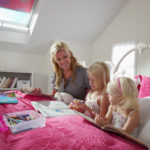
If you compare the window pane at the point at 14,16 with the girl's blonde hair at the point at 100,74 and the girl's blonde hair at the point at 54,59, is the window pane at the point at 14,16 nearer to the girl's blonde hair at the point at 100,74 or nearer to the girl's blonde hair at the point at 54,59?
the girl's blonde hair at the point at 54,59

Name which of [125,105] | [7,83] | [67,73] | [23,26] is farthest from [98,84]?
[23,26]

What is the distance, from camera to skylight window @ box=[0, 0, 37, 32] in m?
2.53

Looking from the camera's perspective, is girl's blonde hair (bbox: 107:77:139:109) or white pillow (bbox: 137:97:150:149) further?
girl's blonde hair (bbox: 107:77:139:109)

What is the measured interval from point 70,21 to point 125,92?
5.93 feet

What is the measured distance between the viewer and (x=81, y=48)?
2.92 meters

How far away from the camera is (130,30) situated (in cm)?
Result: 213

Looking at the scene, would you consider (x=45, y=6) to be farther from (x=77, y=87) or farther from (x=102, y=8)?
(x=77, y=87)

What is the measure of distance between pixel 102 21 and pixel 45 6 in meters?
0.85

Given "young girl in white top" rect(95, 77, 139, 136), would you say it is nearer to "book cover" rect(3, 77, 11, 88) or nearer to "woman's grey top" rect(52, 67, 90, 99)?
"woman's grey top" rect(52, 67, 90, 99)

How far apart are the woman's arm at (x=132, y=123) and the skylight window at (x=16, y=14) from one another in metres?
2.23

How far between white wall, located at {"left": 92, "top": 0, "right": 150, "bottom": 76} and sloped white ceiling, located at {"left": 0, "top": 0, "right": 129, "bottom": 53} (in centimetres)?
12

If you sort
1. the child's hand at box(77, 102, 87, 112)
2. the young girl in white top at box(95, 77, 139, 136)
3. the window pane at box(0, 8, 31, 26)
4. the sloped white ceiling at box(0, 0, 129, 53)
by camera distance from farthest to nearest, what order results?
1. the window pane at box(0, 8, 31, 26)
2. the sloped white ceiling at box(0, 0, 129, 53)
3. the child's hand at box(77, 102, 87, 112)
4. the young girl in white top at box(95, 77, 139, 136)

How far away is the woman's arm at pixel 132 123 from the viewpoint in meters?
0.84

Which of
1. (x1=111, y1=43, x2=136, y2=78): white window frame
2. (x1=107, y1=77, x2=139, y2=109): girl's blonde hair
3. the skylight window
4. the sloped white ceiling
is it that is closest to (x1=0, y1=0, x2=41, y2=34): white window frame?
the skylight window
